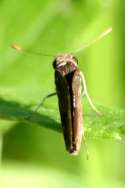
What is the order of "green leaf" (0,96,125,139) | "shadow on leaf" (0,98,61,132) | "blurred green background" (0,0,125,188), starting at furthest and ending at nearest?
"blurred green background" (0,0,125,188)
"shadow on leaf" (0,98,61,132)
"green leaf" (0,96,125,139)

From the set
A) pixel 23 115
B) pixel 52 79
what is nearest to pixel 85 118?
pixel 23 115

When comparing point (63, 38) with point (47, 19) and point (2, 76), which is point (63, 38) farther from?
point (2, 76)

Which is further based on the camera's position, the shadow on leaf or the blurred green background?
the blurred green background

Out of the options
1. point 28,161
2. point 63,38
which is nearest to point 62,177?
point 28,161

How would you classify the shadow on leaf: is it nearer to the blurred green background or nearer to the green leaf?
the green leaf

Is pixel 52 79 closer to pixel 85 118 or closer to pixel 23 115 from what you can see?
pixel 85 118

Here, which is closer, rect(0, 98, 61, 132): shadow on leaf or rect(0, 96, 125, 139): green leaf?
rect(0, 96, 125, 139): green leaf

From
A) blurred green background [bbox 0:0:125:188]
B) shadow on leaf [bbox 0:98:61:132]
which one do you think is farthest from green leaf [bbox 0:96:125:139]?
blurred green background [bbox 0:0:125:188]

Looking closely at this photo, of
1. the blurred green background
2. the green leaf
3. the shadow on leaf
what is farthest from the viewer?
the blurred green background
